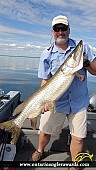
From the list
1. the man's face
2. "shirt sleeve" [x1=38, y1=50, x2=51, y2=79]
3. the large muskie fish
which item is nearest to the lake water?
"shirt sleeve" [x1=38, y1=50, x2=51, y2=79]

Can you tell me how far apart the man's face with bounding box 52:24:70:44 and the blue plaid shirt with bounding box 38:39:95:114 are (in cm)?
14

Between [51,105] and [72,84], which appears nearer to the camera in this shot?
[51,105]

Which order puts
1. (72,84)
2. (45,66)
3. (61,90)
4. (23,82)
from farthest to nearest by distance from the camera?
(23,82) < (45,66) < (72,84) < (61,90)

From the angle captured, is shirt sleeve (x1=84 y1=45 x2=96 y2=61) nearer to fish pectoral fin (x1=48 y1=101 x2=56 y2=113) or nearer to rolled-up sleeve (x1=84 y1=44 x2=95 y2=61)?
rolled-up sleeve (x1=84 y1=44 x2=95 y2=61)

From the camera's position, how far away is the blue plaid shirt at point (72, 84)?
10.6 ft

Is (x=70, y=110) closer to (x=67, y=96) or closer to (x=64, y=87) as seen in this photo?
(x=67, y=96)

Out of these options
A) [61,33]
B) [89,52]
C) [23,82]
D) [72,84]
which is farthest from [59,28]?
[23,82]

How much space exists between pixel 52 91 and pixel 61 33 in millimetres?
743

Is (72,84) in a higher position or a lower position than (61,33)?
lower

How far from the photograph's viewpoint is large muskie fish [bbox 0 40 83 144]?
2949mm

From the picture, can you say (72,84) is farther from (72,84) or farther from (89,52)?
(89,52)

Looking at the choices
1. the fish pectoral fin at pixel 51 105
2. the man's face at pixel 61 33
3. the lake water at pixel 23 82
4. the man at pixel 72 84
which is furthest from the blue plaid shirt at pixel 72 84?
the lake water at pixel 23 82

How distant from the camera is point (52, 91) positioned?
3.10 meters

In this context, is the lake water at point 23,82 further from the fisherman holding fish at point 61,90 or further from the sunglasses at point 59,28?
the sunglasses at point 59,28
